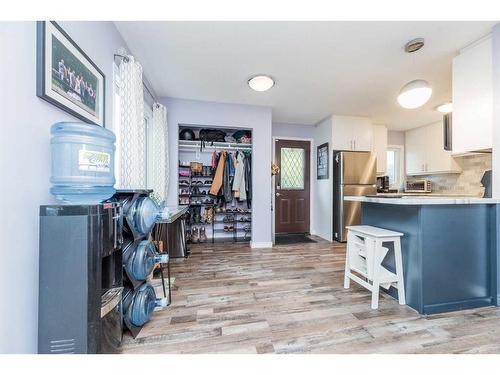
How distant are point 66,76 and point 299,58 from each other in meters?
2.00

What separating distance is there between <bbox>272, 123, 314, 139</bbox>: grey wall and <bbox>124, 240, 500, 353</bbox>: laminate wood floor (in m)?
3.03

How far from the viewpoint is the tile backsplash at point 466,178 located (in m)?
3.44

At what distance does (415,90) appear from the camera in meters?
1.89

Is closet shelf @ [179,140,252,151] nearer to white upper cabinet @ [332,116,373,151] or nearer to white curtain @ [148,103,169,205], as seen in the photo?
white curtain @ [148,103,169,205]

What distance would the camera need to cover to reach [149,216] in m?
1.43

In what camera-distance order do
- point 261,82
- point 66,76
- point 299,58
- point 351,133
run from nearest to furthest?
point 66,76 < point 299,58 < point 261,82 < point 351,133

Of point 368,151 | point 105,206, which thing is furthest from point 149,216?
point 368,151

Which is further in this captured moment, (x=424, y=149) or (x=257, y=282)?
(x=424, y=149)

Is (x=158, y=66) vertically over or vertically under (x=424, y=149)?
over

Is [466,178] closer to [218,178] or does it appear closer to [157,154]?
[218,178]

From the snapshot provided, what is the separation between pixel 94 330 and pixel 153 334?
22.2 inches

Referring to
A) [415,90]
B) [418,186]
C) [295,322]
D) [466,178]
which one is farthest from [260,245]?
[466,178]

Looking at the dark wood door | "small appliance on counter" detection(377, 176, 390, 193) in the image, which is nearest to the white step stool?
the dark wood door

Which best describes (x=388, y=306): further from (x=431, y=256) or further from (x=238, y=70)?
(x=238, y=70)
